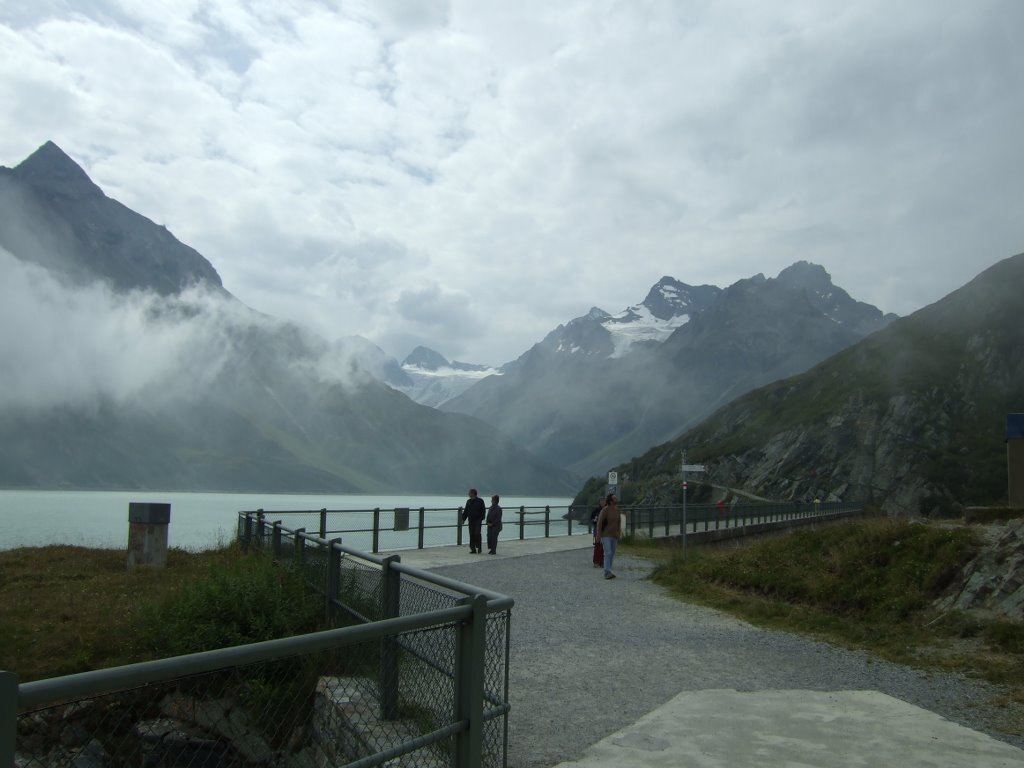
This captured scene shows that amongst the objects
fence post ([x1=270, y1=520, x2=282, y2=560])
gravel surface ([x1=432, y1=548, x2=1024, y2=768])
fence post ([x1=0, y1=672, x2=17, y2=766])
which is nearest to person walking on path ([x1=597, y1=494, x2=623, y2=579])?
gravel surface ([x1=432, y1=548, x2=1024, y2=768])

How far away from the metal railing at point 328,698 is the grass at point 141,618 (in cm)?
270

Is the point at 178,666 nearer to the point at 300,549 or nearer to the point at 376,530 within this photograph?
the point at 300,549

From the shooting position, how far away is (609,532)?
57.8 feet

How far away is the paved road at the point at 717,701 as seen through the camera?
590 cm

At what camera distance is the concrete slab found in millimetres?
5691

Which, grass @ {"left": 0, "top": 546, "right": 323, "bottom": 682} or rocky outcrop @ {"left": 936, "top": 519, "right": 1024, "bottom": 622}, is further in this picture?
rocky outcrop @ {"left": 936, "top": 519, "right": 1024, "bottom": 622}

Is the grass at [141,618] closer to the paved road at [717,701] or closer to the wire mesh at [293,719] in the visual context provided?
the paved road at [717,701]

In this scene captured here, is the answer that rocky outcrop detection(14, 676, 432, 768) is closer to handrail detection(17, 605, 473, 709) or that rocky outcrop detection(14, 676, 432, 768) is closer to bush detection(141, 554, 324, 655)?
handrail detection(17, 605, 473, 709)

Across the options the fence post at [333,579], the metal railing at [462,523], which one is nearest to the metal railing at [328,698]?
the fence post at [333,579]

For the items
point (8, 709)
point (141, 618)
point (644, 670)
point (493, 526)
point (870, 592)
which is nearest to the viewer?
point (8, 709)

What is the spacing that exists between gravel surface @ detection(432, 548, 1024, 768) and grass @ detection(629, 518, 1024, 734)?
566 mm

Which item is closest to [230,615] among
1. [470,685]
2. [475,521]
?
[470,685]

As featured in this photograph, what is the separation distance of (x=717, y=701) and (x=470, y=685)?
365 cm

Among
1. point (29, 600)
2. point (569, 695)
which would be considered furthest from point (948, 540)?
point (29, 600)
